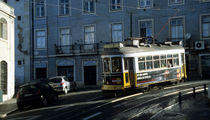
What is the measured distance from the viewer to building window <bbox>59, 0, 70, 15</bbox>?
29.1m

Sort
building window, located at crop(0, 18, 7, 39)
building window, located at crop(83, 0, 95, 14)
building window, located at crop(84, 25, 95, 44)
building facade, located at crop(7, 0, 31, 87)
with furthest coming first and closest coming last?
building facade, located at crop(7, 0, 31, 87), building window, located at crop(83, 0, 95, 14), building window, located at crop(84, 25, 95, 44), building window, located at crop(0, 18, 7, 39)

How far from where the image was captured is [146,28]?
85.7 feet

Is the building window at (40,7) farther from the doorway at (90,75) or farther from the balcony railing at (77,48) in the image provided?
the doorway at (90,75)

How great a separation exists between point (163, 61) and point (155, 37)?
900cm

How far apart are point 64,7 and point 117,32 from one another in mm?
7513

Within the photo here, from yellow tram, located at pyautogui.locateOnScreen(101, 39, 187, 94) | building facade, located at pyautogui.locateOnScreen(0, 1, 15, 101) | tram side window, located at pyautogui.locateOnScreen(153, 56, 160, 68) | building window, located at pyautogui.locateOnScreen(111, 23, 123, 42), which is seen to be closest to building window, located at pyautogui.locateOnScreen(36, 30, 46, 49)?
building window, located at pyautogui.locateOnScreen(111, 23, 123, 42)

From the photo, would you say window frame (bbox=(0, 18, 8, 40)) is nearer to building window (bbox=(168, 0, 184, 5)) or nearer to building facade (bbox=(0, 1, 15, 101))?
building facade (bbox=(0, 1, 15, 101))

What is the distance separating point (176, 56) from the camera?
1814cm

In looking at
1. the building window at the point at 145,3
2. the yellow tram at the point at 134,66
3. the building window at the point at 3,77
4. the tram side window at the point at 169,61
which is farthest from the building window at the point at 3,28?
the building window at the point at 145,3

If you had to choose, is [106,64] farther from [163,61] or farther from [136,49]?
[163,61]

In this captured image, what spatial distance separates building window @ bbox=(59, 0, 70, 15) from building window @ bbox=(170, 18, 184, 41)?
40.7 ft

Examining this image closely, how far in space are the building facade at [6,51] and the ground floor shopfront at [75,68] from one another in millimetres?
8951

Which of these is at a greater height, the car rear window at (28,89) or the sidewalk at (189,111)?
the car rear window at (28,89)

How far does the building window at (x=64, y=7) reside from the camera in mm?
29055
